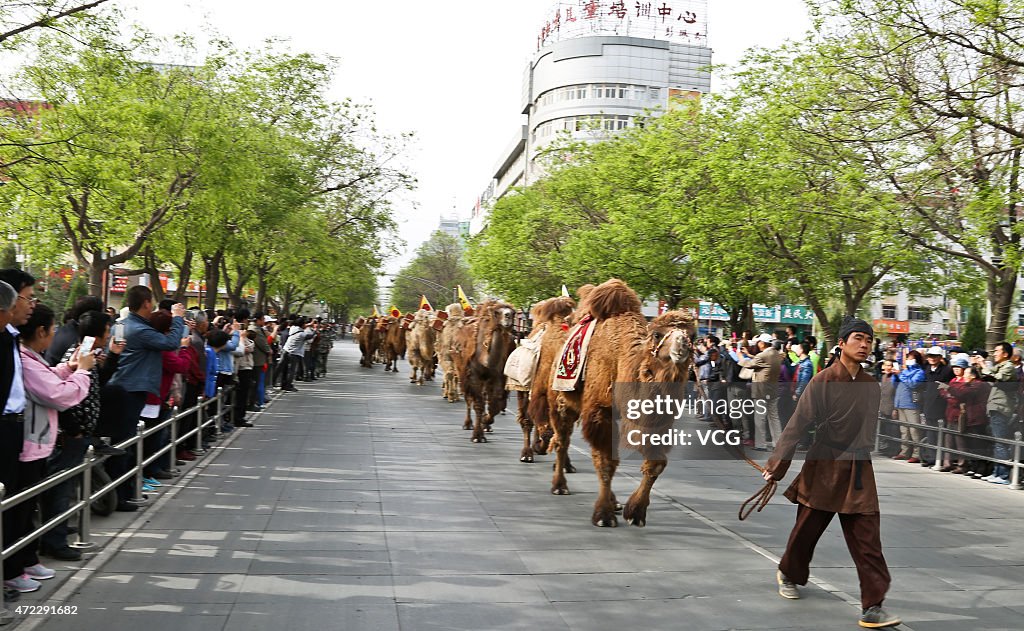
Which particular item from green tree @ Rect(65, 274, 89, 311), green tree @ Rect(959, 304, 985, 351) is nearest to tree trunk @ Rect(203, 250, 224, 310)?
green tree @ Rect(65, 274, 89, 311)

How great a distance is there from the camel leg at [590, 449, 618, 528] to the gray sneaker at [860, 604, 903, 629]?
3.02 meters

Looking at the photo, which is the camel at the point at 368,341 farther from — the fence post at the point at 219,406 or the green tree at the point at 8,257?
the fence post at the point at 219,406

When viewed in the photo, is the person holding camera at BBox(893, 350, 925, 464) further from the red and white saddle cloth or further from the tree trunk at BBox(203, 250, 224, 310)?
the tree trunk at BBox(203, 250, 224, 310)

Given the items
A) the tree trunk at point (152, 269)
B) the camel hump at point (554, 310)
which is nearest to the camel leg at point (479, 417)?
the camel hump at point (554, 310)

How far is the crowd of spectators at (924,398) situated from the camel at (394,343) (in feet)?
67.3

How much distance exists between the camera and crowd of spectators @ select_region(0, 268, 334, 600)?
5.92m

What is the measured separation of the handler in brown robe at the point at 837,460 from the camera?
20.5 ft

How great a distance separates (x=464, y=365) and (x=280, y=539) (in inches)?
321

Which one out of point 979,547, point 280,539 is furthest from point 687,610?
point 979,547

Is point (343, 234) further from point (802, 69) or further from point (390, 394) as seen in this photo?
point (802, 69)

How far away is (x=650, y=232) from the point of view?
1141 inches

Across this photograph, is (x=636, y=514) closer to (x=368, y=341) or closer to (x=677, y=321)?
(x=677, y=321)

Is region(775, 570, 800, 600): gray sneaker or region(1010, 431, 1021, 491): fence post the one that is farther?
region(1010, 431, 1021, 491): fence post

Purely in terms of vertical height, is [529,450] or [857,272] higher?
[857,272]
